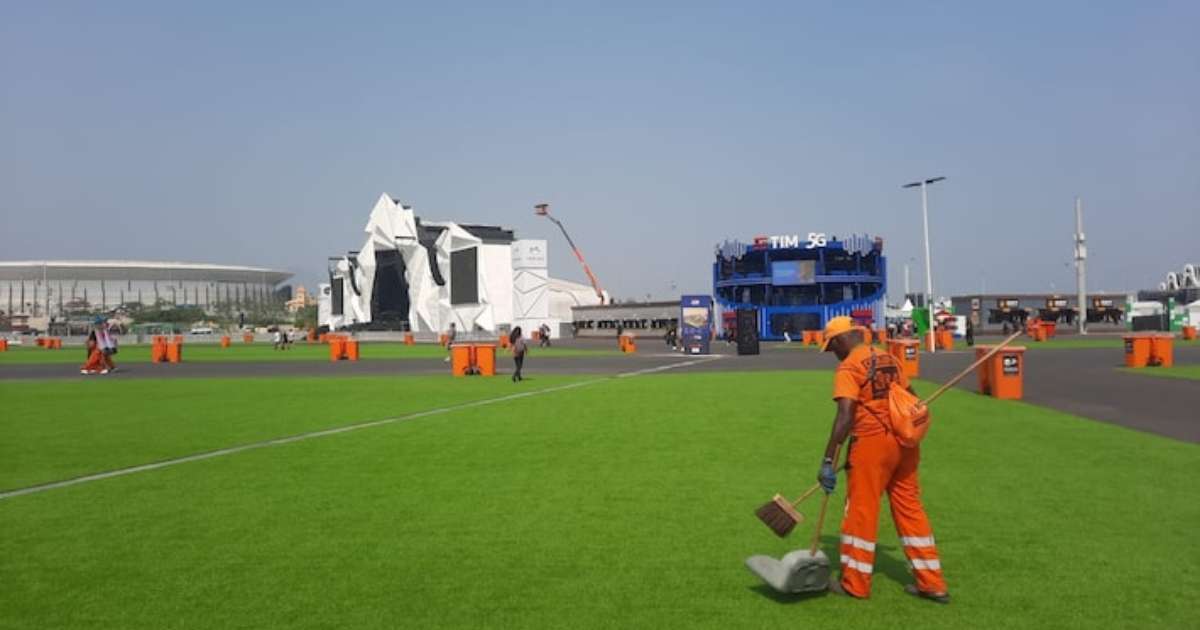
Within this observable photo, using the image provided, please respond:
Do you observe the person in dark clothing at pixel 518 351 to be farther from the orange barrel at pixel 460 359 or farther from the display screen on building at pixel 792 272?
the display screen on building at pixel 792 272

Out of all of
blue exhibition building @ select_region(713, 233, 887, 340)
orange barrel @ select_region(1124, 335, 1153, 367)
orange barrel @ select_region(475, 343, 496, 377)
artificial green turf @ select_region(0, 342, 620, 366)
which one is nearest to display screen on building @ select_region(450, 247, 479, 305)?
blue exhibition building @ select_region(713, 233, 887, 340)

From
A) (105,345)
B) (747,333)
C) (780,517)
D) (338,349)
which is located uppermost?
(105,345)

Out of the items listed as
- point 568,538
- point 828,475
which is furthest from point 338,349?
point 828,475

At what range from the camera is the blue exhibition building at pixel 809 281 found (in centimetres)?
Result: 7294

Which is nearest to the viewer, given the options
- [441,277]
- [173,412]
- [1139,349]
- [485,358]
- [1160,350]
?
[173,412]

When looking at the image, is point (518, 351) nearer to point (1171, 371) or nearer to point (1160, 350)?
point (1171, 371)

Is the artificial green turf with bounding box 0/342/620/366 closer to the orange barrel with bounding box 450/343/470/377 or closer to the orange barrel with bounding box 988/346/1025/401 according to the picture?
the orange barrel with bounding box 450/343/470/377

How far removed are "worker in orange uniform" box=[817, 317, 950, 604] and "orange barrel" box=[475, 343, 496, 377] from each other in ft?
75.8

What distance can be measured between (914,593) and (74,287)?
19954 cm

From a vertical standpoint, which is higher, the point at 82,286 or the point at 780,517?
the point at 82,286

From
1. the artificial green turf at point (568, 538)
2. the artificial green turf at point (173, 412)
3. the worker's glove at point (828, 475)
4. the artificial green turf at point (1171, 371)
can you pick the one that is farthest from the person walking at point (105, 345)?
the artificial green turf at point (1171, 371)

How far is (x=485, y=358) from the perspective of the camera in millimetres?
28078

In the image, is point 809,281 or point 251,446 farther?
point 809,281

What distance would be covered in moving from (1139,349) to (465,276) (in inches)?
3413
